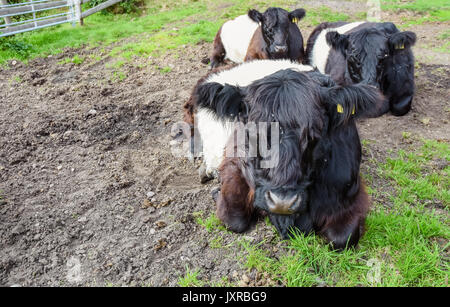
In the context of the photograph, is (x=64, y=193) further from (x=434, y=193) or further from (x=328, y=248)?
(x=434, y=193)

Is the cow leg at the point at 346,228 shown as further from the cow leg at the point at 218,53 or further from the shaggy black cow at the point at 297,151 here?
the cow leg at the point at 218,53

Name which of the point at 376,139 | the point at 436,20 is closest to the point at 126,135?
the point at 376,139

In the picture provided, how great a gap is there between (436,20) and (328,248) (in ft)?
34.8

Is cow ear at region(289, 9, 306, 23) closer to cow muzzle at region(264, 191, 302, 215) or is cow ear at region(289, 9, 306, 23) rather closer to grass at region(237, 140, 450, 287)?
grass at region(237, 140, 450, 287)

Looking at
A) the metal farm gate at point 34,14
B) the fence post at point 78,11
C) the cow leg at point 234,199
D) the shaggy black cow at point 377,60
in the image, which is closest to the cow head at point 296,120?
the cow leg at point 234,199

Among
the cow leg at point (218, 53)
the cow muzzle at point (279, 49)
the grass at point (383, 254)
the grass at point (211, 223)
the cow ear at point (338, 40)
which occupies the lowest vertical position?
the grass at point (211, 223)

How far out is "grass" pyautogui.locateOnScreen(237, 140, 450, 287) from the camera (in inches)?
112

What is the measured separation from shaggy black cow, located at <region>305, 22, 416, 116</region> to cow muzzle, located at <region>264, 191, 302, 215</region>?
3.50m

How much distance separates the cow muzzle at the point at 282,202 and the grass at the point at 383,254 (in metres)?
0.73

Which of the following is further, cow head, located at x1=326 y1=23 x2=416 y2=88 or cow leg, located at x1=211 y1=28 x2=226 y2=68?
cow leg, located at x1=211 y1=28 x2=226 y2=68

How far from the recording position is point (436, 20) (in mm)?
10711

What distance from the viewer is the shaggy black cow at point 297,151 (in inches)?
97.7

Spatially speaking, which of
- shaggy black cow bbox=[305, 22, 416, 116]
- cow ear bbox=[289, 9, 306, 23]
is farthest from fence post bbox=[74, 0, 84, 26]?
shaggy black cow bbox=[305, 22, 416, 116]

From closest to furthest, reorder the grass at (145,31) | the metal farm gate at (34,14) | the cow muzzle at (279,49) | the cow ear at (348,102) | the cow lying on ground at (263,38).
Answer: the cow ear at (348,102) < the cow muzzle at (279,49) < the cow lying on ground at (263,38) < the grass at (145,31) < the metal farm gate at (34,14)
